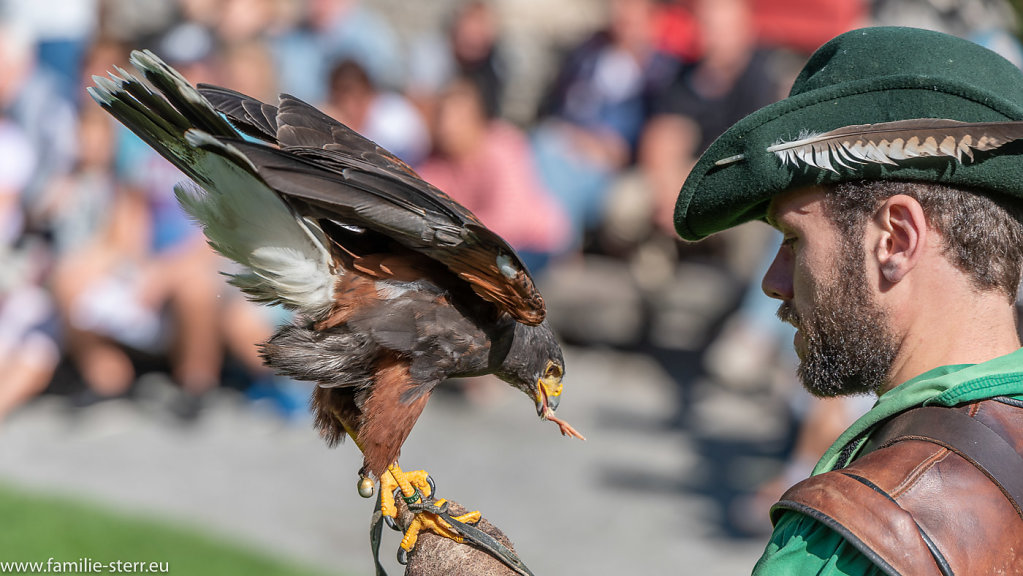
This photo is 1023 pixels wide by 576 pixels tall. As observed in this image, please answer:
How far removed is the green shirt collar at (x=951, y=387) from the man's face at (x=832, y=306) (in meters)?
0.09

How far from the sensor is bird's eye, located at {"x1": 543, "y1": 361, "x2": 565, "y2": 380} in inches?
125

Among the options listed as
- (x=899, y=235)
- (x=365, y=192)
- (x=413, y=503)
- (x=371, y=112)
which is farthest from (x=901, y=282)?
(x=371, y=112)

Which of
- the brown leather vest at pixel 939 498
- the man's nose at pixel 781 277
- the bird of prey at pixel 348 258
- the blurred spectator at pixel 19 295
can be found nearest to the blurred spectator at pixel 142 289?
the blurred spectator at pixel 19 295

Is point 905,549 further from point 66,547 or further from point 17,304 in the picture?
point 17,304

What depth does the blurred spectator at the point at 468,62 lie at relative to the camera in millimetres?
9329

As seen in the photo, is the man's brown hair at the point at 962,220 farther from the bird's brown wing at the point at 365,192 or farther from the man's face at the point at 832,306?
the bird's brown wing at the point at 365,192

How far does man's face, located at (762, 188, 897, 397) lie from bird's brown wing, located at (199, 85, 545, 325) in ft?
2.59

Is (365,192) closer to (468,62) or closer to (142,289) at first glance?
(142,289)

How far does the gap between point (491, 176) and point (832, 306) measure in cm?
615

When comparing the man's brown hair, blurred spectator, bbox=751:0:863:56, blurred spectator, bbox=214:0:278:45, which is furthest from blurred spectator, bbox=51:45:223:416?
the man's brown hair

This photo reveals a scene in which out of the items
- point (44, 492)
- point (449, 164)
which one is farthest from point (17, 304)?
point (449, 164)

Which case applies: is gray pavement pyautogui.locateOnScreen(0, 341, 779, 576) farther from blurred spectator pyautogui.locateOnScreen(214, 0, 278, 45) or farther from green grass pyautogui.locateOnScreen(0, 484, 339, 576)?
blurred spectator pyautogui.locateOnScreen(214, 0, 278, 45)

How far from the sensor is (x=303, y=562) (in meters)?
5.36

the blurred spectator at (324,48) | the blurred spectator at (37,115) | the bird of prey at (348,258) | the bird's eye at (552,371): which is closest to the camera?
the bird of prey at (348,258)
